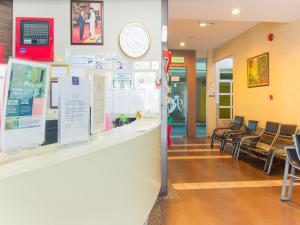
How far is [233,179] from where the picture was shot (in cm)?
542

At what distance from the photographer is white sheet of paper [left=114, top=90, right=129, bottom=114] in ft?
A: 14.0

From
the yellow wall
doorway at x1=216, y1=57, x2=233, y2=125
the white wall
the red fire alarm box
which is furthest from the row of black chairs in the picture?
the red fire alarm box

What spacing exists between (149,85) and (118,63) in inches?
20.4

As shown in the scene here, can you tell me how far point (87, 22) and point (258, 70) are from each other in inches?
200

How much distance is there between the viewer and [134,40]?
4.26 meters

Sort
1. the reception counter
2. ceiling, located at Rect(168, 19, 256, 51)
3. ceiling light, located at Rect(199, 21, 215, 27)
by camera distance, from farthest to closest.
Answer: ceiling, located at Rect(168, 19, 256, 51), ceiling light, located at Rect(199, 21, 215, 27), the reception counter

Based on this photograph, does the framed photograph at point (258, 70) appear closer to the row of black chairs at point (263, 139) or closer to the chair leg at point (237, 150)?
Answer: the row of black chairs at point (263, 139)

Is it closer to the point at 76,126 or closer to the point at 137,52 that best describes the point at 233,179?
the point at 137,52

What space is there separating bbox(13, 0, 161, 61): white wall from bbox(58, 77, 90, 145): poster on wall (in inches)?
104

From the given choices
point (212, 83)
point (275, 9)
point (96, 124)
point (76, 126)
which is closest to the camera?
point (76, 126)

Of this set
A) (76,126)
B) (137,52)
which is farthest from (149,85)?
(76,126)

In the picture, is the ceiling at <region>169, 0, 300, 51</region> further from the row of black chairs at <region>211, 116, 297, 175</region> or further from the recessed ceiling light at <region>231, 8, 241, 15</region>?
the row of black chairs at <region>211, 116, 297, 175</region>

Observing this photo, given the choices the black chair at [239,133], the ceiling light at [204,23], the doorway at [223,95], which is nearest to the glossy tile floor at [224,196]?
the black chair at [239,133]

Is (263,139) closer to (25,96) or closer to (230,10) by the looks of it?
(230,10)
